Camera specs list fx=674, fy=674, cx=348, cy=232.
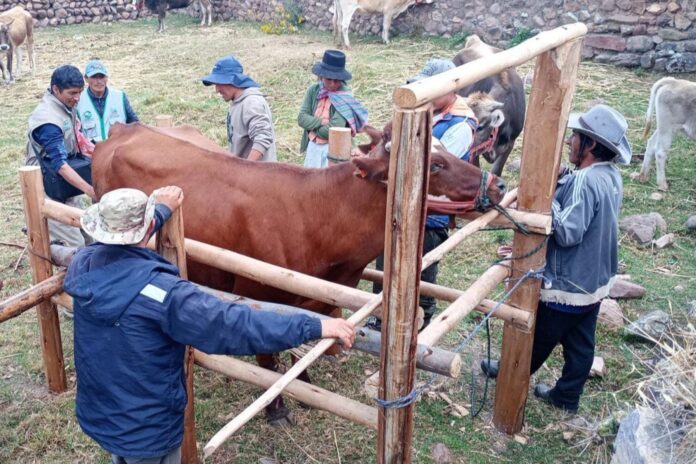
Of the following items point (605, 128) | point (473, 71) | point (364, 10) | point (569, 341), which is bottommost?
point (569, 341)

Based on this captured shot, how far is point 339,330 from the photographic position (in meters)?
2.61

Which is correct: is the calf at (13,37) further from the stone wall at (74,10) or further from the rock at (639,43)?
the rock at (639,43)

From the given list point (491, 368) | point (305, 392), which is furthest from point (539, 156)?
point (491, 368)

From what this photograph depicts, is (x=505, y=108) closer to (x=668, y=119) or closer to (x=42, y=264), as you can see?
(x=668, y=119)

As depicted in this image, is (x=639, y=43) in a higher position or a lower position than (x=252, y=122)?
higher

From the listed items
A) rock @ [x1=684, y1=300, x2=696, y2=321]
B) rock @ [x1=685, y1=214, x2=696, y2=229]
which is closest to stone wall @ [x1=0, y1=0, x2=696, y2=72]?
rock @ [x1=685, y1=214, x2=696, y2=229]

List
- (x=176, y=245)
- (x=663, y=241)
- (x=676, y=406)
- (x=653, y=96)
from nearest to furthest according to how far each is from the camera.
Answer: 1. (x=676, y=406)
2. (x=176, y=245)
3. (x=663, y=241)
4. (x=653, y=96)

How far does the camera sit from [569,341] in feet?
13.4

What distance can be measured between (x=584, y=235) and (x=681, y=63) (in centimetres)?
912

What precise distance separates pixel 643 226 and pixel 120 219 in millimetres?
5678

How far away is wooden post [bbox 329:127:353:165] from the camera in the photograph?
15.5 ft

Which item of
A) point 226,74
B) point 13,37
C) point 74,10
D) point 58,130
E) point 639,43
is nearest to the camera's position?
point 58,130

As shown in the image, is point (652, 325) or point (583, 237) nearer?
point (583, 237)

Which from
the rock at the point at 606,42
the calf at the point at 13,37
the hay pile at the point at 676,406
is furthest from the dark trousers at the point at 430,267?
the calf at the point at 13,37
